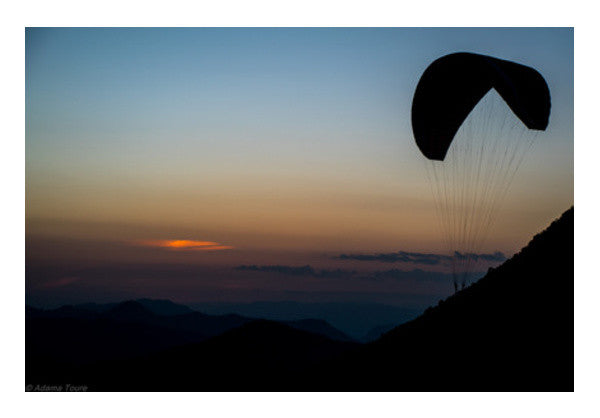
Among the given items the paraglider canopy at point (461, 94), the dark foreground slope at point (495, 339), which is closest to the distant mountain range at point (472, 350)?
the dark foreground slope at point (495, 339)

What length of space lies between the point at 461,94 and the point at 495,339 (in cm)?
752

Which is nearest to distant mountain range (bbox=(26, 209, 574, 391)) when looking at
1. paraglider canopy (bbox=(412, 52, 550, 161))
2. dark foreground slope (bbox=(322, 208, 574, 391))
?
dark foreground slope (bbox=(322, 208, 574, 391))

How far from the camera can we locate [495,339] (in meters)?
19.8

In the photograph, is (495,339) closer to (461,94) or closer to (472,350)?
(472,350)

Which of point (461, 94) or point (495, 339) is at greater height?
point (461, 94)

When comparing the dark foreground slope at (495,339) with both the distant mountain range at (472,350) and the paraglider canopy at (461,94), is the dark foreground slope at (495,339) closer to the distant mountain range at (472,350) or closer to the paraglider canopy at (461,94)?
the distant mountain range at (472,350)

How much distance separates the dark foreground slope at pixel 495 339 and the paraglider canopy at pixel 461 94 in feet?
19.2

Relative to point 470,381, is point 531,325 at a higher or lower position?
higher

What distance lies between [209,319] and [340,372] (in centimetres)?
10977

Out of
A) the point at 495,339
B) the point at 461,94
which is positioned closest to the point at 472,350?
the point at 495,339

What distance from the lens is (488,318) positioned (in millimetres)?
21859

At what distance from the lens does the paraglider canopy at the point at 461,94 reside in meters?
15.8
